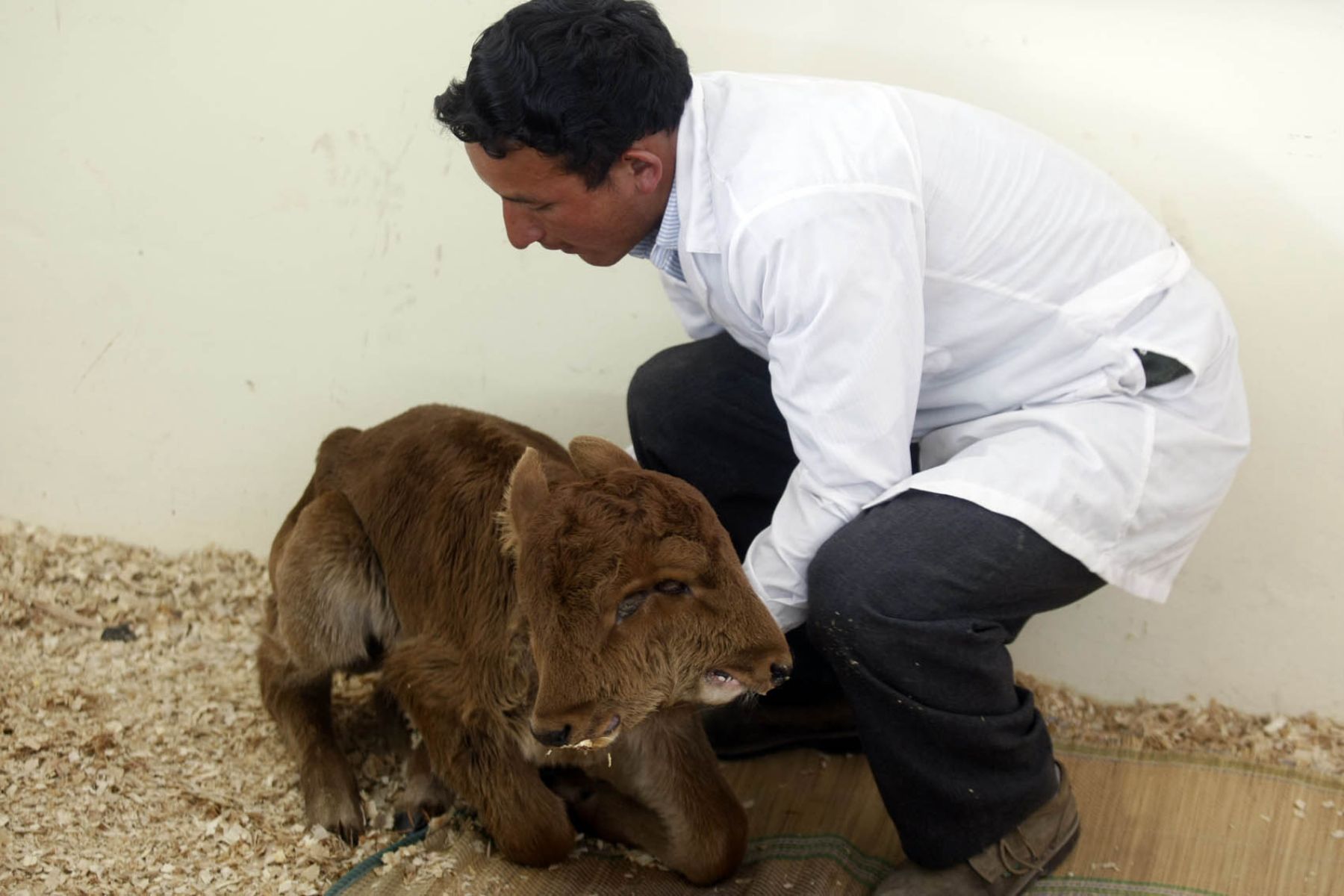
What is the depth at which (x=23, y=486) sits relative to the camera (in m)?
4.62

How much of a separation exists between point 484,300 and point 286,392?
2.59 feet

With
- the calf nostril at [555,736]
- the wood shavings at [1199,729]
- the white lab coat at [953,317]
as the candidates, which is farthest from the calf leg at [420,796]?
the wood shavings at [1199,729]

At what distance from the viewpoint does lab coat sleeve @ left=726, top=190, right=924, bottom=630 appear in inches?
98.4

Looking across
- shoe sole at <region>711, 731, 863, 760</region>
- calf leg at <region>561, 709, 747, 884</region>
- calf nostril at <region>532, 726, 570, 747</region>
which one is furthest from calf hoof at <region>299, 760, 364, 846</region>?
calf nostril at <region>532, 726, 570, 747</region>

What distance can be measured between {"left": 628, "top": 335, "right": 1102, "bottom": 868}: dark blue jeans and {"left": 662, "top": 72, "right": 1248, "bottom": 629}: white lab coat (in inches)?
2.8

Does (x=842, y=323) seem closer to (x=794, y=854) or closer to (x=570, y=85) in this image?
(x=570, y=85)

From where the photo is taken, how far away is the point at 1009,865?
296 cm

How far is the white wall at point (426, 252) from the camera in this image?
3463mm

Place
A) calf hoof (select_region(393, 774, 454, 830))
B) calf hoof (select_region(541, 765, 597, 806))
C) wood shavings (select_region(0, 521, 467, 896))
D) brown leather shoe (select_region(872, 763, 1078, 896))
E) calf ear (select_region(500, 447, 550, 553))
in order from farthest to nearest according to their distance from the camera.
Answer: calf hoof (select_region(393, 774, 454, 830)), calf hoof (select_region(541, 765, 597, 806)), wood shavings (select_region(0, 521, 467, 896)), brown leather shoe (select_region(872, 763, 1078, 896)), calf ear (select_region(500, 447, 550, 553))

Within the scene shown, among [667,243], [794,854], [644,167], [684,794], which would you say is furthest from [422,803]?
[644,167]

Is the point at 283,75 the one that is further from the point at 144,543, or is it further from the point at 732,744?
the point at 732,744

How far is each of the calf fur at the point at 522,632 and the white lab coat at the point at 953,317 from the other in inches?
13.5

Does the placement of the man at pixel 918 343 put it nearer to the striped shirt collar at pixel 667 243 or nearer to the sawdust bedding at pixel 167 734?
the striped shirt collar at pixel 667 243

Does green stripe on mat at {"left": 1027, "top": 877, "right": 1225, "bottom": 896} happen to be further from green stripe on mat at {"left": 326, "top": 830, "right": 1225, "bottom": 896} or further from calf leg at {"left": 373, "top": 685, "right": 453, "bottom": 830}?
calf leg at {"left": 373, "top": 685, "right": 453, "bottom": 830}
